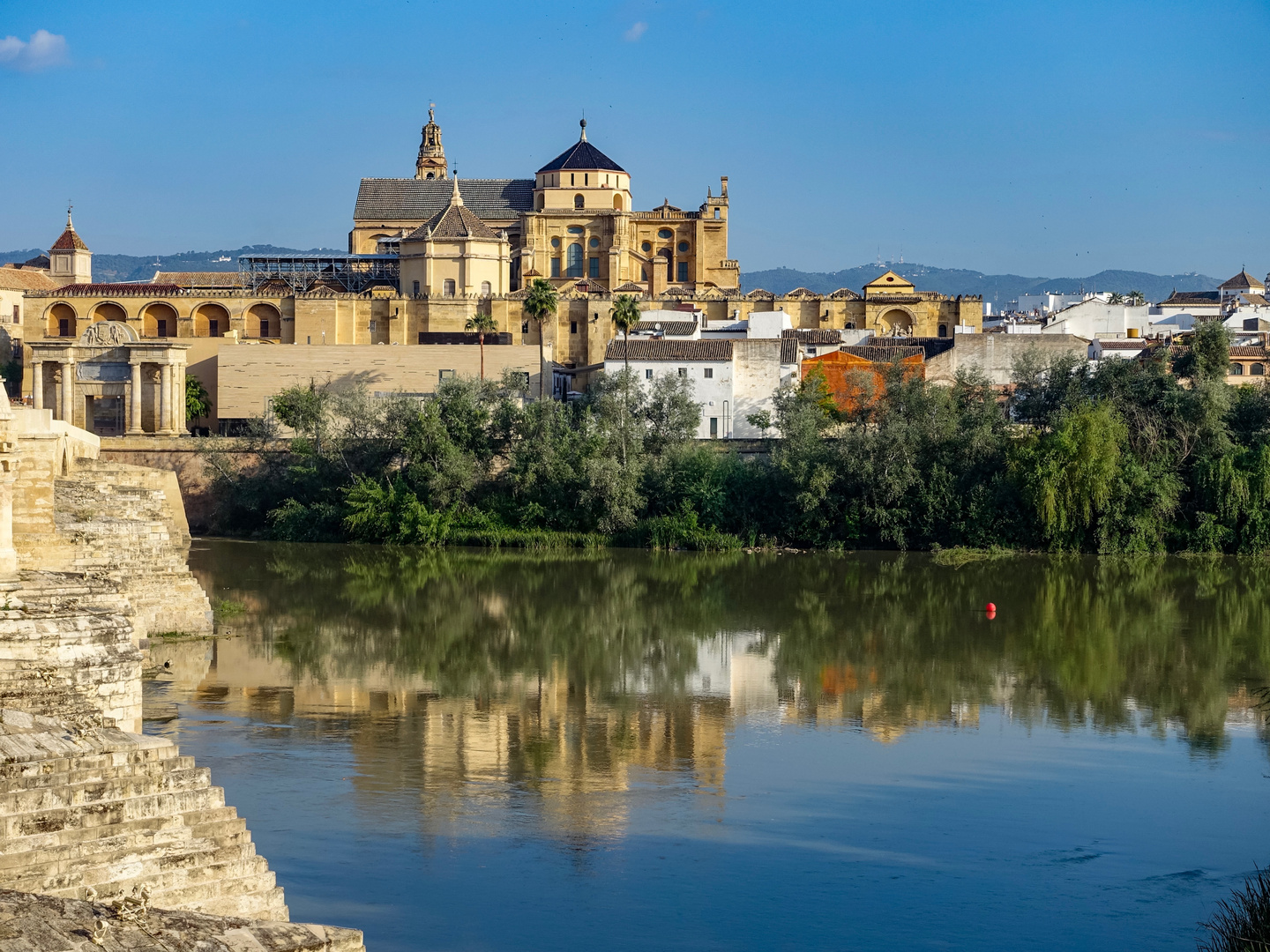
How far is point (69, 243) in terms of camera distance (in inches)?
2549

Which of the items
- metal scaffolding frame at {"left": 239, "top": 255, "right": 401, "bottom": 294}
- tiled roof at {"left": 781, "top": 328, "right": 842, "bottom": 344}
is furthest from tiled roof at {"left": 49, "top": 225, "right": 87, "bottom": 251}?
tiled roof at {"left": 781, "top": 328, "right": 842, "bottom": 344}

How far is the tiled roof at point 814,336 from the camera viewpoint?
47719mm

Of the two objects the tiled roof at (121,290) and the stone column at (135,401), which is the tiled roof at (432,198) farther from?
the stone column at (135,401)

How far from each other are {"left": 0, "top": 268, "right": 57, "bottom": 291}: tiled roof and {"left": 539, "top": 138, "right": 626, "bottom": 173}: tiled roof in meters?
19.6

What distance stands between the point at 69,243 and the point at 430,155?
62.9ft

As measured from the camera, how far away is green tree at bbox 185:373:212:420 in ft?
148

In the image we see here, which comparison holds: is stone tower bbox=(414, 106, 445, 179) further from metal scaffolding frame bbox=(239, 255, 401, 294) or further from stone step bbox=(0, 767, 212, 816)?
stone step bbox=(0, 767, 212, 816)

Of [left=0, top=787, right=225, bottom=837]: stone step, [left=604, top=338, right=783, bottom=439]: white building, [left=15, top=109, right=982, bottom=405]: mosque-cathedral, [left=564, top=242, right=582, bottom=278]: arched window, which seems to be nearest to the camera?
[left=0, top=787, right=225, bottom=837]: stone step

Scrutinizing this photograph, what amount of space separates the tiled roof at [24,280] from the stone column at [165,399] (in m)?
17.9

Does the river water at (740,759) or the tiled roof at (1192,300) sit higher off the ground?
the tiled roof at (1192,300)

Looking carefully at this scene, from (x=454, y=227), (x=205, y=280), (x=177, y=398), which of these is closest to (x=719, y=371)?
(x=177, y=398)

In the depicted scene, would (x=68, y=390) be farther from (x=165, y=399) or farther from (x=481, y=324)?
(x=481, y=324)

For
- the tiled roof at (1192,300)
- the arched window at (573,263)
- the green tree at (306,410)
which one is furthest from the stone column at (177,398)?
the tiled roof at (1192,300)

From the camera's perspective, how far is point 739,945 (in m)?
10.3
